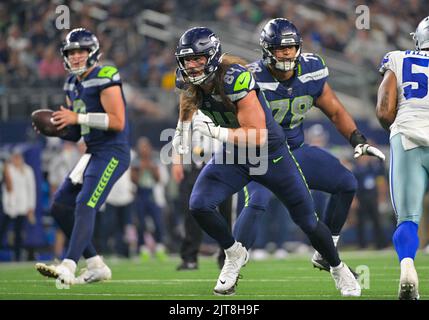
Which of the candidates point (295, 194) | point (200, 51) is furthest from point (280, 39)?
point (295, 194)

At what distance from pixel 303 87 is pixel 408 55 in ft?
4.13

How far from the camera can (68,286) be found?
7281mm

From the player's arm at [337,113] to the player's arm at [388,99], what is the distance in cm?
83

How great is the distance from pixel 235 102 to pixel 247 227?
135cm

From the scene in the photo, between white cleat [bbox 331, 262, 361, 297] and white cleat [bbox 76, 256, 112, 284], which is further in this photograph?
white cleat [bbox 76, 256, 112, 284]

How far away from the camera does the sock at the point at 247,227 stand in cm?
710

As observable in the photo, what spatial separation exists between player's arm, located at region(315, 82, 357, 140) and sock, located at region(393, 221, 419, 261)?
1254 mm

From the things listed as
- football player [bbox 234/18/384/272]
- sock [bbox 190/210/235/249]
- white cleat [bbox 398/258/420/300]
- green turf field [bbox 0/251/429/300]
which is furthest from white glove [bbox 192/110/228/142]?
white cleat [bbox 398/258/420/300]

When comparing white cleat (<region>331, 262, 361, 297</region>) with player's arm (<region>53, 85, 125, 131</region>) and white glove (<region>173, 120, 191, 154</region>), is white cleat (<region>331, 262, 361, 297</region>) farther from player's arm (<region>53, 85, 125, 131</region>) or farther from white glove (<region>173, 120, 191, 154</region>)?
player's arm (<region>53, 85, 125, 131</region>)

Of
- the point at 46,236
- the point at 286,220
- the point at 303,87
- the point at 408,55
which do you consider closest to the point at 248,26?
the point at 286,220

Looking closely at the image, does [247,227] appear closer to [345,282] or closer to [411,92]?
[345,282]

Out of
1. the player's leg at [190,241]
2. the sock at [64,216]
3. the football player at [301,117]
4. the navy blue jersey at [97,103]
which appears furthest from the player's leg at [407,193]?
the player's leg at [190,241]

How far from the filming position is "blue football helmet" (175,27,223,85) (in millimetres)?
6168

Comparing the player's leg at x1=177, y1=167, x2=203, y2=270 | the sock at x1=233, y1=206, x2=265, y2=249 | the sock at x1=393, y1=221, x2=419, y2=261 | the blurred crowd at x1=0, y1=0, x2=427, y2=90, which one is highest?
the blurred crowd at x1=0, y1=0, x2=427, y2=90
